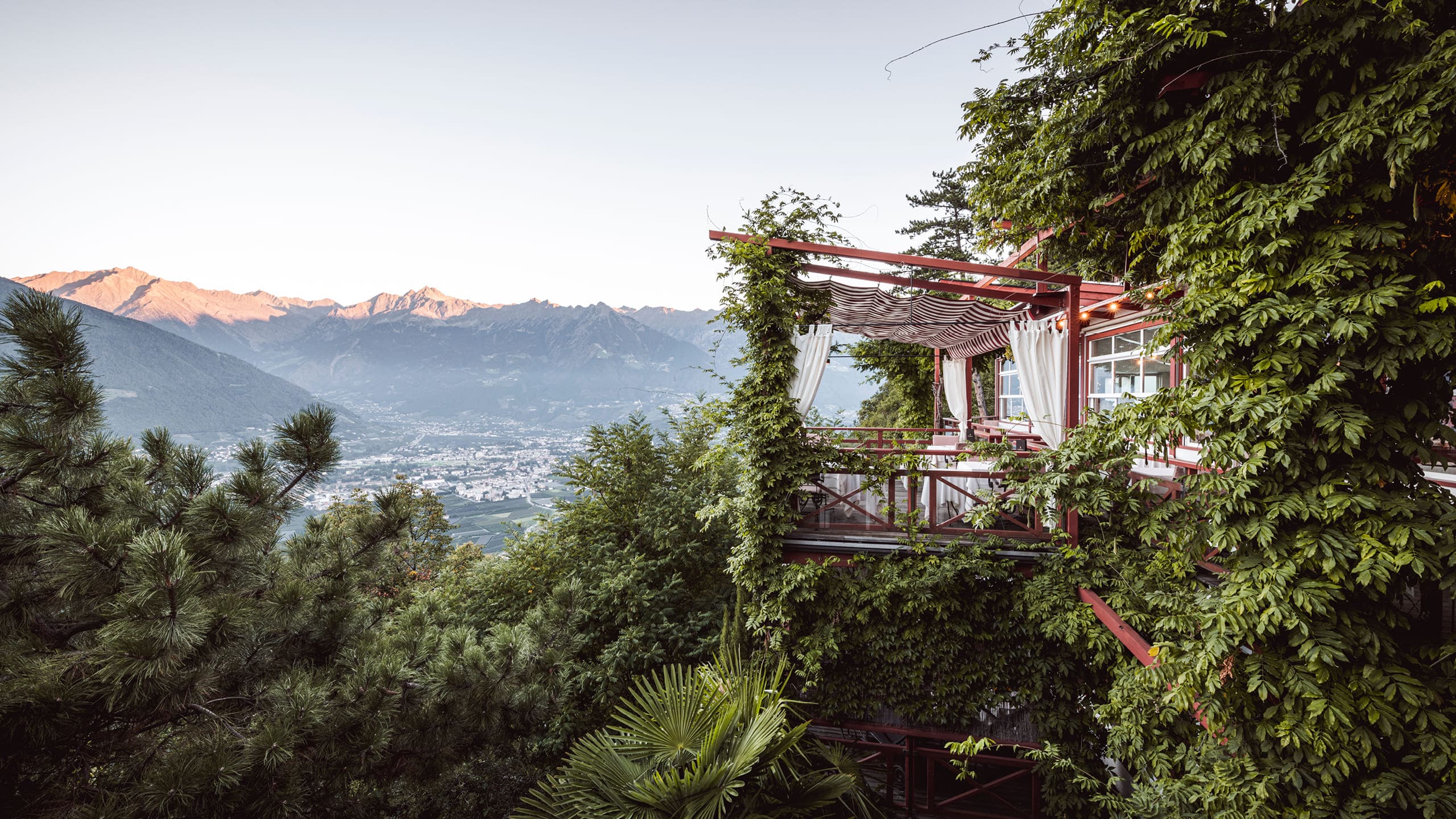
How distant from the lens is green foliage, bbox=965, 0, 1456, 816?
2.62 metres

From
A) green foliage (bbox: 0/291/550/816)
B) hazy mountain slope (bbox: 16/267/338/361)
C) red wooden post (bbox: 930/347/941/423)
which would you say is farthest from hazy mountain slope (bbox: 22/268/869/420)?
green foliage (bbox: 0/291/550/816)

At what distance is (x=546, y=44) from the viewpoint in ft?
61.9

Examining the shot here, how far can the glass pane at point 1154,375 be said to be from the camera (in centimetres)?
750

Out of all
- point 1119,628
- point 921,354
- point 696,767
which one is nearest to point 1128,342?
point 921,354

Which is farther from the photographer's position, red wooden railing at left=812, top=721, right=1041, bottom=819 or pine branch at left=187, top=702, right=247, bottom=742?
red wooden railing at left=812, top=721, right=1041, bottom=819

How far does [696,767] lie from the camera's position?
9.49 ft

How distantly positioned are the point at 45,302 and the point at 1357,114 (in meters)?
6.94

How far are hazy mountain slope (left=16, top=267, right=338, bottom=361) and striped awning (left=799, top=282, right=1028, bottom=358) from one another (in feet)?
409

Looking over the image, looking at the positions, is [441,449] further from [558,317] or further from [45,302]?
[558,317]

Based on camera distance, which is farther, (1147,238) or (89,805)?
(1147,238)

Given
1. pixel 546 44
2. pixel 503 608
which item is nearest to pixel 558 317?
pixel 546 44

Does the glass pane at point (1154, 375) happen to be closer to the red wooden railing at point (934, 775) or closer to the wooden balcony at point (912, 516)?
the wooden balcony at point (912, 516)

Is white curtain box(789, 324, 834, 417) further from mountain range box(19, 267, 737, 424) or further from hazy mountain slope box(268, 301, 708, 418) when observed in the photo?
hazy mountain slope box(268, 301, 708, 418)

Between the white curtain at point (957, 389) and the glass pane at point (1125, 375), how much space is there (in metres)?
2.55
